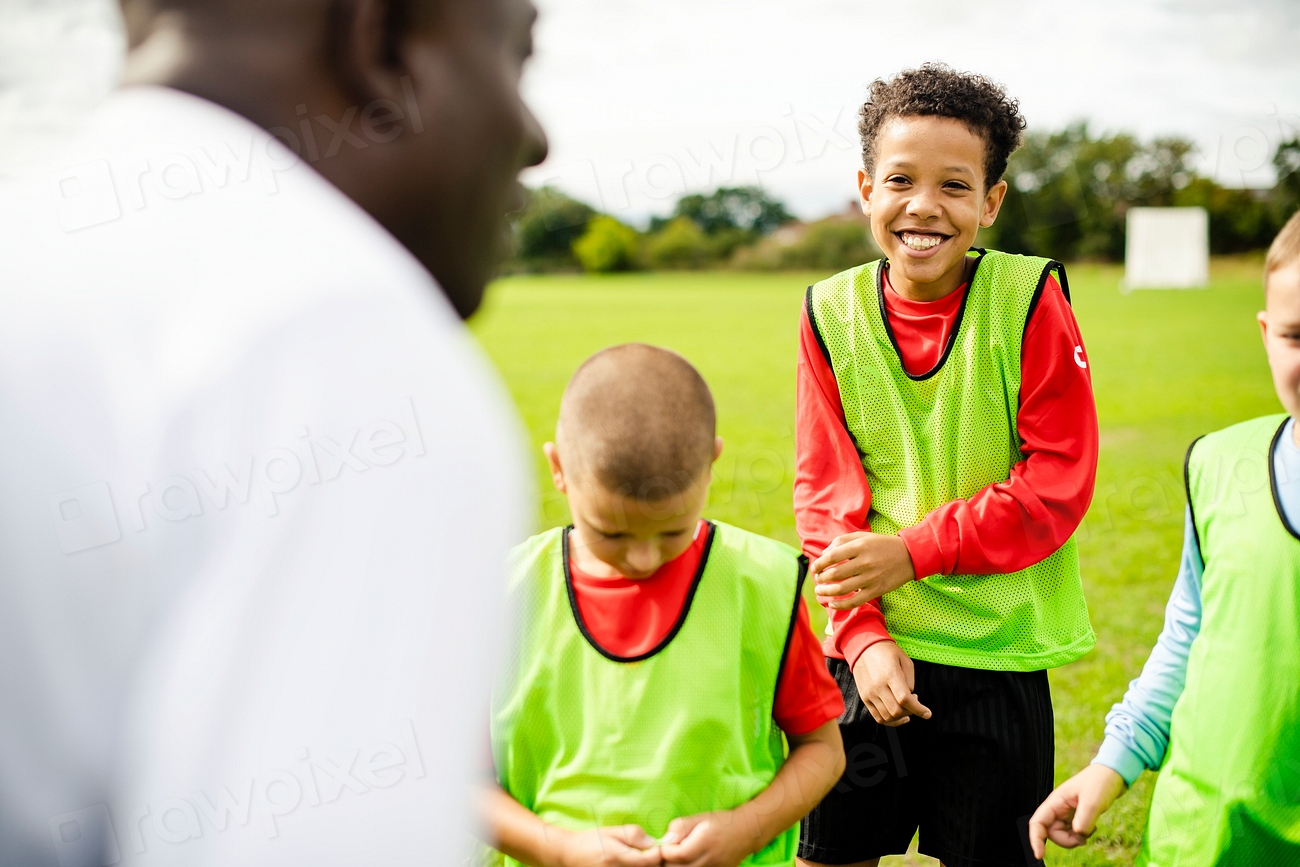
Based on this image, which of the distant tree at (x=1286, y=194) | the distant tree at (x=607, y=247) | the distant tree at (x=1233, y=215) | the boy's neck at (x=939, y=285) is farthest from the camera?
the distant tree at (x=607, y=247)

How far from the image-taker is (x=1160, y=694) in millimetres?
1923

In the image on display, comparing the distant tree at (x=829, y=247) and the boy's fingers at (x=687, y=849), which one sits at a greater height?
the distant tree at (x=829, y=247)

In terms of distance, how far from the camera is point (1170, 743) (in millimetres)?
1900

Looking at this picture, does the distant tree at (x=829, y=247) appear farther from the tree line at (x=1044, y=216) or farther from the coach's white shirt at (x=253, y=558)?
the coach's white shirt at (x=253, y=558)

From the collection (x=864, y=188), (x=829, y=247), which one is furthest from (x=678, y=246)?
(x=864, y=188)

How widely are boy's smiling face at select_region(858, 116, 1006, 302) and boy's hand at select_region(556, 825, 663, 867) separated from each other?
4.22ft

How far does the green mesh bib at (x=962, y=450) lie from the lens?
2184 mm

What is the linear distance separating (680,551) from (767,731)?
377 mm

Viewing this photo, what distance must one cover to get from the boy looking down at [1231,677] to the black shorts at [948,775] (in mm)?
247


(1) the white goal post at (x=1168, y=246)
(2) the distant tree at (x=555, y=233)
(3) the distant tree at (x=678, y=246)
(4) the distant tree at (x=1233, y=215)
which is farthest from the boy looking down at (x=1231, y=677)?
(2) the distant tree at (x=555, y=233)

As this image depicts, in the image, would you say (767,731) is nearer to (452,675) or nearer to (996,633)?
(996,633)

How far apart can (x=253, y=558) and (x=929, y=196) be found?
6.48 feet

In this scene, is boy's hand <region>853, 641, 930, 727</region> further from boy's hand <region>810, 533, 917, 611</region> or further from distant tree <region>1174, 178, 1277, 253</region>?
distant tree <region>1174, 178, 1277, 253</region>

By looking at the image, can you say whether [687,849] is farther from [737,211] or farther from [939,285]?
[737,211]
